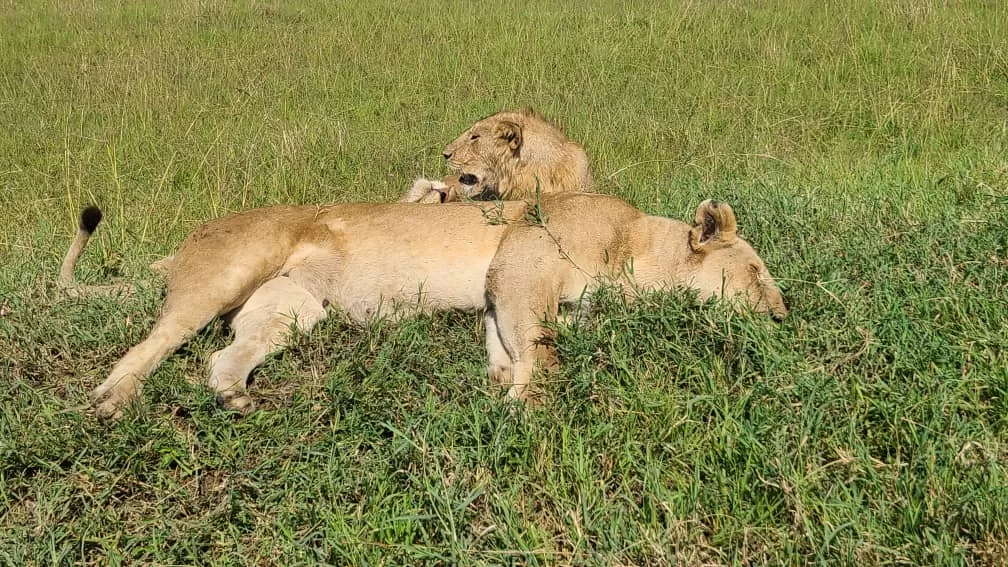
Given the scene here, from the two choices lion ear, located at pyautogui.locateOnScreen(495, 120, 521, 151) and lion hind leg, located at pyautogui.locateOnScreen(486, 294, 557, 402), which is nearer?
lion hind leg, located at pyautogui.locateOnScreen(486, 294, 557, 402)

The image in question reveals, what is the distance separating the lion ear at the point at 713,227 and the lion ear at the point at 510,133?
191 centimetres

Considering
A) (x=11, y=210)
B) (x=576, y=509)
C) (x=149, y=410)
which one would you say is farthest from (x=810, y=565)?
(x=11, y=210)

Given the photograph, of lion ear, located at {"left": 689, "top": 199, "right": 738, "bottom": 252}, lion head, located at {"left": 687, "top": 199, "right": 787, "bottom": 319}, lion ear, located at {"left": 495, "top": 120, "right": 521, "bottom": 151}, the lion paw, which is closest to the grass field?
the lion paw

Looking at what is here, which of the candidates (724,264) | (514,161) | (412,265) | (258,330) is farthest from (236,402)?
(514,161)

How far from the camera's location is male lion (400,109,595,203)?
5.57 meters

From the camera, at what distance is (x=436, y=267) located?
Result: 4113 millimetres

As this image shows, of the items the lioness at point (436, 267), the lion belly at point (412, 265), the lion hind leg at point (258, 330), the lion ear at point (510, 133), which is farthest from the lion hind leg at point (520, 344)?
the lion ear at point (510, 133)

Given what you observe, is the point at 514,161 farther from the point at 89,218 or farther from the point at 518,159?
the point at 89,218

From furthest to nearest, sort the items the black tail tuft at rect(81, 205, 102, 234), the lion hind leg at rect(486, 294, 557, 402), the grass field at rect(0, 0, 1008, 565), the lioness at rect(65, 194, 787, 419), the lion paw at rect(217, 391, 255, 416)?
the black tail tuft at rect(81, 205, 102, 234) → the lioness at rect(65, 194, 787, 419) → the lion hind leg at rect(486, 294, 557, 402) → the lion paw at rect(217, 391, 255, 416) → the grass field at rect(0, 0, 1008, 565)

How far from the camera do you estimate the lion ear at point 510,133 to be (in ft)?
18.4

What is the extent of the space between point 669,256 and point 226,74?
6.22 m

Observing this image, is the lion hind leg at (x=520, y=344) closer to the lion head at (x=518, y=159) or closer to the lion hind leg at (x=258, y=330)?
the lion hind leg at (x=258, y=330)

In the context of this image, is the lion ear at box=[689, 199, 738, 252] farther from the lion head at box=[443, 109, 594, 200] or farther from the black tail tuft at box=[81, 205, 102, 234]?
the black tail tuft at box=[81, 205, 102, 234]

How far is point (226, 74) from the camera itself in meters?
8.83
